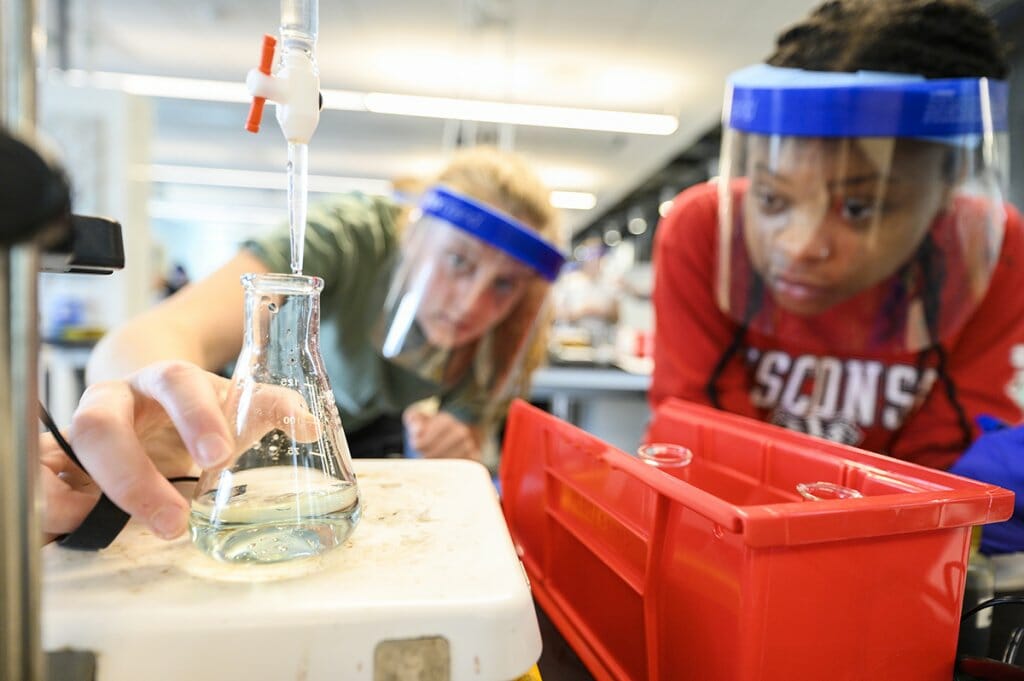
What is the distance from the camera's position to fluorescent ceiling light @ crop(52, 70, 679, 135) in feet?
16.5

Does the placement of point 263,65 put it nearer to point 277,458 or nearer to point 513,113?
point 277,458

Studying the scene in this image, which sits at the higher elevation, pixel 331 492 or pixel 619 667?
pixel 331 492

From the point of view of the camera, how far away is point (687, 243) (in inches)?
43.6

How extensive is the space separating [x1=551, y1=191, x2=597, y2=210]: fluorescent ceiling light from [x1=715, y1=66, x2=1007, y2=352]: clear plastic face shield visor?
7609 mm

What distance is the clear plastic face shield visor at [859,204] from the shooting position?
0.70 metres

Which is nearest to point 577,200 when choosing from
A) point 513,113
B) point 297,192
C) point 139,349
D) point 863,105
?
point 513,113

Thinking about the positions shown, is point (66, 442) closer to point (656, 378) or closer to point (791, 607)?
point (791, 607)

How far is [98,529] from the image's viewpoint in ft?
1.24

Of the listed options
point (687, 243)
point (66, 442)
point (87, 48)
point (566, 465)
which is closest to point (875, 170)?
point (687, 243)

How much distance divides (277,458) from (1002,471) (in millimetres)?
639

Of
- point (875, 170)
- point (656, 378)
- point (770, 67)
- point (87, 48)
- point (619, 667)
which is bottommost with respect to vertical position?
point (619, 667)

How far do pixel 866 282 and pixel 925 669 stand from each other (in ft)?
2.14

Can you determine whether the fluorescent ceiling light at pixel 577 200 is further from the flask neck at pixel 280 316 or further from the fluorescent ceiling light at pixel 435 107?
the flask neck at pixel 280 316

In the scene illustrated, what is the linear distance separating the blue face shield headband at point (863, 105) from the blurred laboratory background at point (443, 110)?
42 centimetres
